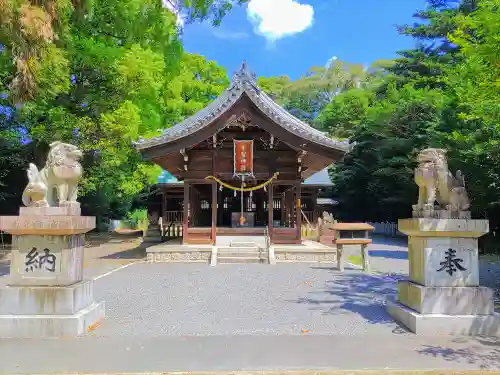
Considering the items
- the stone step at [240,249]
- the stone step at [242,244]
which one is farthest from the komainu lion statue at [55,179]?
the stone step at [242,244]

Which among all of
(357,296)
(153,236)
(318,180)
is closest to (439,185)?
(357,296)

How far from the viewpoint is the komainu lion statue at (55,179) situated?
576 cm

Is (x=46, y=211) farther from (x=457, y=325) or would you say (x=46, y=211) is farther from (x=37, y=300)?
(x=457, y=325)

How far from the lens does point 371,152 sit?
36312mm

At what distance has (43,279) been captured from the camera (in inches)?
228

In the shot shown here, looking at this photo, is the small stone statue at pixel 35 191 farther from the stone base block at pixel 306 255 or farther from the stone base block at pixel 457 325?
the stone base block at pixel 306 255

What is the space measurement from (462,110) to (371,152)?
16.0m

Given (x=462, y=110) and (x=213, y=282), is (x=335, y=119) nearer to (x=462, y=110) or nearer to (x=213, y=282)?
(x=462, y=110)

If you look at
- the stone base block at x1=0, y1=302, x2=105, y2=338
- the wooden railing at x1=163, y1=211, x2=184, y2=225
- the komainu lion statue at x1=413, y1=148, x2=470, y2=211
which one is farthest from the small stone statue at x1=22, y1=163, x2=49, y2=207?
the wooden railing at x1=163, y1=211, x2=184, y2=225

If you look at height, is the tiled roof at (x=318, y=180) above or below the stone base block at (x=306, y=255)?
above

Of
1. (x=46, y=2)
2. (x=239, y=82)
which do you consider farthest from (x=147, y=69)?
(x=46, y=2)

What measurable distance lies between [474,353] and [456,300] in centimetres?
98

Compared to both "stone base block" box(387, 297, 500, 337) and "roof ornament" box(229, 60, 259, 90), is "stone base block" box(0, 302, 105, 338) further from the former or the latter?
"roof ornament" box(229, 60, 259, 90)

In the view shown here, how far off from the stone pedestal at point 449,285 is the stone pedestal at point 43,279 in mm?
5071
